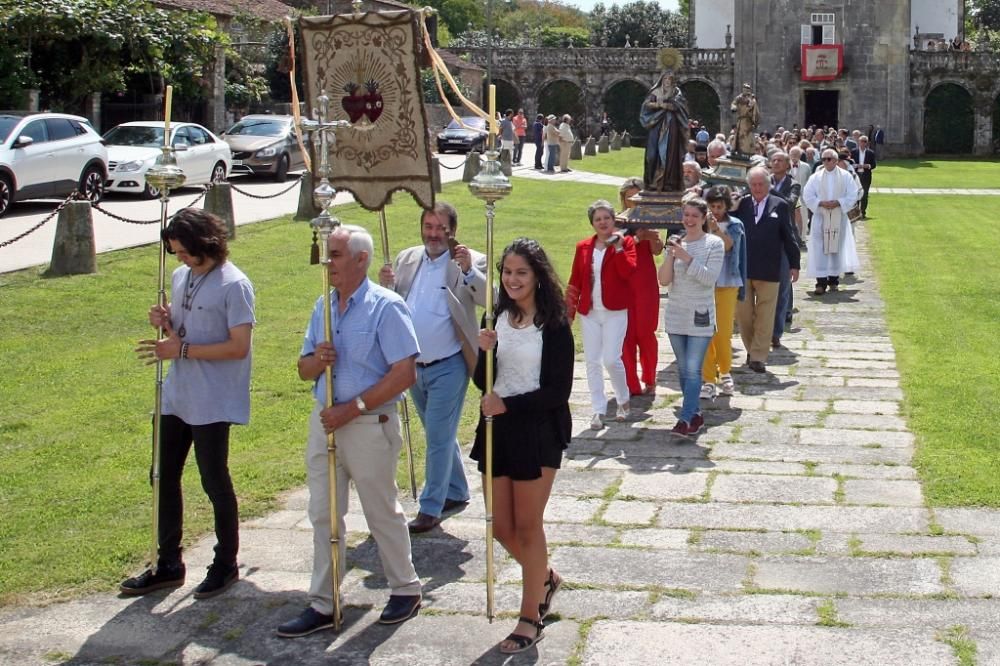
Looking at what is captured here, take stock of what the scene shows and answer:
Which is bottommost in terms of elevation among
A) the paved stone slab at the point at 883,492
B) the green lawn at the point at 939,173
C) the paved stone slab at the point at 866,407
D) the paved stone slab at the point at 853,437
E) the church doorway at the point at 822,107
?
the paved stone slab at the point at 866,407

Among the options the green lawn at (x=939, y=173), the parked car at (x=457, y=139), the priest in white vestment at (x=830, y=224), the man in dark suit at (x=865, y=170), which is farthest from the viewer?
the parked car at (x=457, y=139)

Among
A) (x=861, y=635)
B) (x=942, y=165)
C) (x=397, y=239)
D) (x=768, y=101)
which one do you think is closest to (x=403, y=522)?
(x=861, y=635)

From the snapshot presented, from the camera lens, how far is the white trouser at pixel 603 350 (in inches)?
400

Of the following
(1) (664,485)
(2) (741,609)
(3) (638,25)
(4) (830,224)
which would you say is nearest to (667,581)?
(2) (741,609)

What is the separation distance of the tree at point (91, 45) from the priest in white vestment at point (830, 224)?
17.3 m

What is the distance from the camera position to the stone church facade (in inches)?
2331

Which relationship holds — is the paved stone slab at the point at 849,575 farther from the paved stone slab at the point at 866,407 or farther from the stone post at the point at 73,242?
the stone post at the point at 73,242

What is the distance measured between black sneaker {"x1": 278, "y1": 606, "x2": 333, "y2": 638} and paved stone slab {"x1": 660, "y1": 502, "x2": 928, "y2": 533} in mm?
2357

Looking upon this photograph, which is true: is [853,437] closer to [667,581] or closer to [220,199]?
[667,581]

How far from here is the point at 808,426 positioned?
33.7ft

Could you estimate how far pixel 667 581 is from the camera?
265 inches

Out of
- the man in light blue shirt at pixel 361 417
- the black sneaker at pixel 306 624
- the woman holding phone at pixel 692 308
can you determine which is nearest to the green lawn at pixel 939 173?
the woman holding phone at pixel 692 308

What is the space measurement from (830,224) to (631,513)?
1032 centimetres

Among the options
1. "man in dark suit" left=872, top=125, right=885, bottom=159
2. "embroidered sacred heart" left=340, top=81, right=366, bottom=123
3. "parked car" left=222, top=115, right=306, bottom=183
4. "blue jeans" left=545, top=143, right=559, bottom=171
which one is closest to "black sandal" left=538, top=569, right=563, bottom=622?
"embroidered sacred heart" left=340, top=81, right=366, bottom=123
